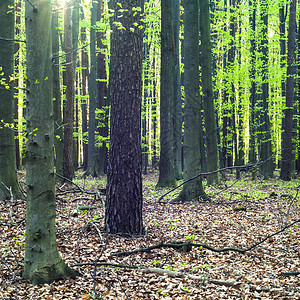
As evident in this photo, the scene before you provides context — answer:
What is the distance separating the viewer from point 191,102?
959cm

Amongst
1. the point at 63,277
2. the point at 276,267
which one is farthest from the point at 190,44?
the point at 63,277

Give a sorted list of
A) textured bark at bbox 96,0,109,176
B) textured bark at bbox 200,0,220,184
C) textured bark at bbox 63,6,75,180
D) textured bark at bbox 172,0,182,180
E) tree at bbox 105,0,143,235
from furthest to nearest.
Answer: textured bark at bbox 96,0,109,176 < textured bark at bbox 172,0,182,180 < textured bark at bbox 63,6,75,180 < textured bark at bbox 200,0,220,184 < tree at bbox 105,0,143,235

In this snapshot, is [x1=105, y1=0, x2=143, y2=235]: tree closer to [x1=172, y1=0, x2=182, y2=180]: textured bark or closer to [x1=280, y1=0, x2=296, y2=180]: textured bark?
[x1=172, y1=0, x2=182, y2=180]: textured bark

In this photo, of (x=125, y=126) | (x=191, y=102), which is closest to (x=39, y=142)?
(x=125, y=126)

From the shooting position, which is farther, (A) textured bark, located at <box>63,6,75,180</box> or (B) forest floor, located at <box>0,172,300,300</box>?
(A) textured bark, located at <box>63,6,75,180</box>

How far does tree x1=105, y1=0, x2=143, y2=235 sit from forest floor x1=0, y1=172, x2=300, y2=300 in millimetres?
595

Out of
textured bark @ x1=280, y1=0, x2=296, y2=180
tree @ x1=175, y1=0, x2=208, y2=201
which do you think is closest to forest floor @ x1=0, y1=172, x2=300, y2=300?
tree @ x1=175, y1=0, x2=208, y2=201

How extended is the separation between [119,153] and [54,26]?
8.36m

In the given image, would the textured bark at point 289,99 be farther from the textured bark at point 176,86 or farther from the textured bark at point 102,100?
the textured bark at point 102,100

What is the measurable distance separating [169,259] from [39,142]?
2959mm

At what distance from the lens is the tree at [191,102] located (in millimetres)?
9492

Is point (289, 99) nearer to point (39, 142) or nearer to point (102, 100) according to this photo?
point (102, 100)

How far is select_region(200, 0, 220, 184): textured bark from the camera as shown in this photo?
39.2ft

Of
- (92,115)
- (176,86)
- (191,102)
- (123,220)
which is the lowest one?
(123,220)
